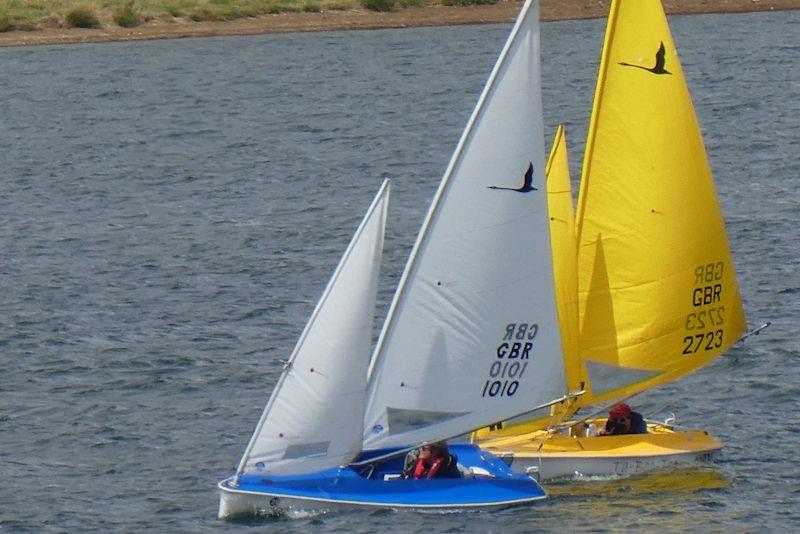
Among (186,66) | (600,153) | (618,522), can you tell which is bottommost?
(618,522)

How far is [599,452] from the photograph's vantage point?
31.1m

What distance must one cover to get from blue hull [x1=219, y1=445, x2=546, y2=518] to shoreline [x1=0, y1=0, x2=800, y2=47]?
84215 mm

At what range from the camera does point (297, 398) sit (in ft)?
91.8

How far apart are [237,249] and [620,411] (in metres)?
23.0

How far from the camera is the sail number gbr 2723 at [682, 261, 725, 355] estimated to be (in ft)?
105

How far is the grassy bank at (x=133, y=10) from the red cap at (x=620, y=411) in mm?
82549

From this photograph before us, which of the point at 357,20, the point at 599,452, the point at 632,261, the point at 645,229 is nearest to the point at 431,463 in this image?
the point at 599,452

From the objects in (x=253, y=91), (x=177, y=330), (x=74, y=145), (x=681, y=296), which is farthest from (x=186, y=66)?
(x=681, y=296)

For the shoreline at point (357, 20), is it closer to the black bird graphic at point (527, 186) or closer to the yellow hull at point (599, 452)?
the yellow hull at point (599, 452)

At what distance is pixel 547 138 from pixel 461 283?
150ft

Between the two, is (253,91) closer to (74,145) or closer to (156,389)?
(74,145)

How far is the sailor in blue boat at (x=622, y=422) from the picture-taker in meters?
31.9

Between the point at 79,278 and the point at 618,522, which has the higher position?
the point at 79,278

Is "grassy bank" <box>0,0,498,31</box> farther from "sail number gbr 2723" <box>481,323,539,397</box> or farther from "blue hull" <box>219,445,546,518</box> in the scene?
"sail number gbr 2723" <box>481,323,539,397</box>
